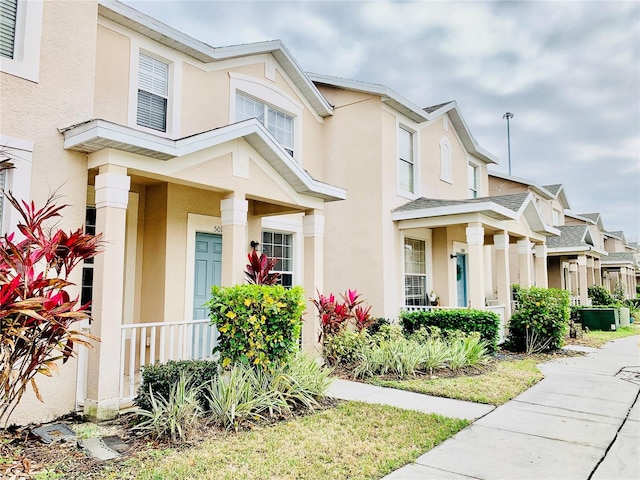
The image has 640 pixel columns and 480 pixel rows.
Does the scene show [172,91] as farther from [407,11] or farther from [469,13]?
[469,13]

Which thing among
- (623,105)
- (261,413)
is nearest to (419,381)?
(261,413)

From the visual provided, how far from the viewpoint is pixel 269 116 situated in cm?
1112

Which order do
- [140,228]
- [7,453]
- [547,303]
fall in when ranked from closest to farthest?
[7,453] → [140,228] → [547,303]

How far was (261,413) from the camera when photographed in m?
5.99

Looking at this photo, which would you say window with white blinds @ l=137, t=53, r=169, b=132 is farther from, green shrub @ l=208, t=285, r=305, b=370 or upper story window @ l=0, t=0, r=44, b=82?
green shrub @ l=208, t=285, r=305, b=370

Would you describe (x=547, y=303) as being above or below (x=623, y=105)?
below

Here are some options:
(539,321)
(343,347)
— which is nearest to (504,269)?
(539,321)

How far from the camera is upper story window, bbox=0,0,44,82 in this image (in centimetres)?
576

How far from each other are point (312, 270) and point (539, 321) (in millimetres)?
6248

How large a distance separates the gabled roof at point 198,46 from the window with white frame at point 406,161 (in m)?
2.58

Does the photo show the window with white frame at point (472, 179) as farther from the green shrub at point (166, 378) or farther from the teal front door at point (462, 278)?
the green shrub at point (166, 378)

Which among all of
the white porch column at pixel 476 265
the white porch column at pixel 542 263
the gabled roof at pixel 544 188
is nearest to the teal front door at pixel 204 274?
the white porch column at pixel 476 265

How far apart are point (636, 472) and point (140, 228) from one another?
27.2 ft

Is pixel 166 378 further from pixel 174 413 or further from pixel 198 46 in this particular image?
Answer: pixel 198 46
